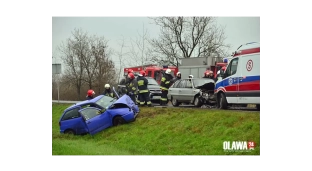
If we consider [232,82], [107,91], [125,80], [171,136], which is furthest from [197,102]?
[107,91]

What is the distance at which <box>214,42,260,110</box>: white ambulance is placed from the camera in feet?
34.5

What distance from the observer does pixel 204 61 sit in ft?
44.1

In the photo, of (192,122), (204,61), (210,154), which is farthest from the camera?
(204,61)

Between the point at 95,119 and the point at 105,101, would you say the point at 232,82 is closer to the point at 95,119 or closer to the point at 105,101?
the point at 105,101

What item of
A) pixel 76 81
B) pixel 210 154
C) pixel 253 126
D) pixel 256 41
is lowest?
pixel 210 154

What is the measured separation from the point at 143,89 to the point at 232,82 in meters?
2.87

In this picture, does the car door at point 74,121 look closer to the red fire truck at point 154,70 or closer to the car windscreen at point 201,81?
the red fire truck at point 154,70

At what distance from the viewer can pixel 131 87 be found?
1326 centimetres

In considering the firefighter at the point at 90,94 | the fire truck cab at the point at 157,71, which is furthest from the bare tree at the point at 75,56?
the fire truck cab at the point at 157,71

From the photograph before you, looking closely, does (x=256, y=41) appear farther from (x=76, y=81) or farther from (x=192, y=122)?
(x=76, y=81)

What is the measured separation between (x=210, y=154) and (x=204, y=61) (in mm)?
4055

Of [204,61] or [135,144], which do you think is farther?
[204,61]

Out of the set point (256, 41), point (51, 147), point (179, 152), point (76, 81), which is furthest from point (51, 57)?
point (256, 41)

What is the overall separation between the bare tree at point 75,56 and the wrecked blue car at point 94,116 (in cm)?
40
